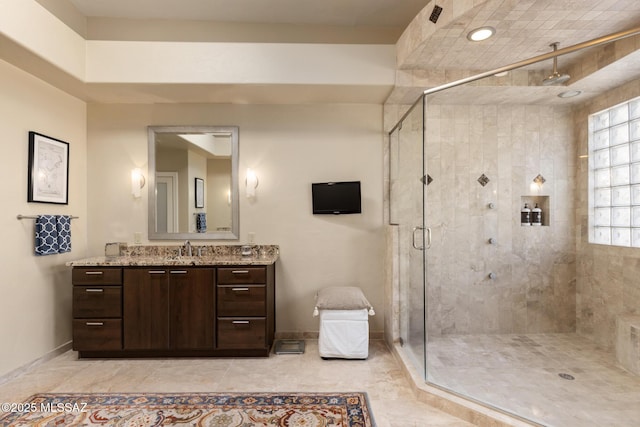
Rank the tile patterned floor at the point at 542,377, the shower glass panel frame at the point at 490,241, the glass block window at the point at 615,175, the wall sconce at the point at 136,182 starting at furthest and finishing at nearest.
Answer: the wall sconce at the point at 136,182, the shower glass panel frame at the point at 490,241, the glass block window at the point at 615,175, the tile patterned floor at the point at 542,377

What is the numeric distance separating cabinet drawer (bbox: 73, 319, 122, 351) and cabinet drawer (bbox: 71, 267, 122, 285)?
1.08 feet

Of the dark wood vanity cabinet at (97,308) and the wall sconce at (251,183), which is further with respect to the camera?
the wall sconce at (251,183)

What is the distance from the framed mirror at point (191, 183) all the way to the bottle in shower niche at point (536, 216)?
107 inches

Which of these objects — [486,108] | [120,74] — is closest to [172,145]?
[120,74]

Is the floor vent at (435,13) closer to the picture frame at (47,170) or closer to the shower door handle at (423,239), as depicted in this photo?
the shower door handle at (423,239)

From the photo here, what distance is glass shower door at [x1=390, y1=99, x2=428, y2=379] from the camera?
279cm

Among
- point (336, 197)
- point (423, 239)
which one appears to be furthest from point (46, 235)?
point (423, 239)

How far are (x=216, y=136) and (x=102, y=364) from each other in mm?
2326

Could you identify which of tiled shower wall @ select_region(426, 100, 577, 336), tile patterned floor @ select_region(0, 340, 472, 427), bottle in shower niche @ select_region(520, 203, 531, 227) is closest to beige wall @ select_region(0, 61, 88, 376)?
tile patterned floor @ select_region(0, 340, 472, 427)

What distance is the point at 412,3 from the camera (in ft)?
9.59

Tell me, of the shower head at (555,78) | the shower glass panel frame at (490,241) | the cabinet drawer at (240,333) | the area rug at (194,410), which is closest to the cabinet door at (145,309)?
the cabinet drawer at (240,333)

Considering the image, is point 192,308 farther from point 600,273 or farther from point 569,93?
point 569,93

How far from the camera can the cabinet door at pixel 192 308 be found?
301 centimetres

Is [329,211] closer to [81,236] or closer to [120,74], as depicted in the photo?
[120,74]
